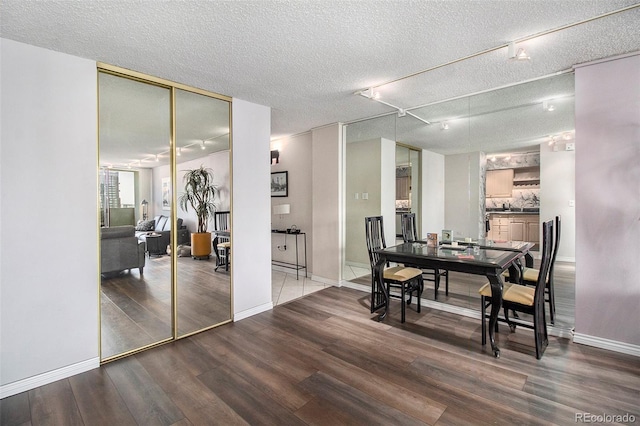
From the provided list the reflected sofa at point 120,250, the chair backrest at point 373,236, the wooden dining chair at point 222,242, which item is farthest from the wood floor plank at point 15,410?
the chair backrest at point 373,236

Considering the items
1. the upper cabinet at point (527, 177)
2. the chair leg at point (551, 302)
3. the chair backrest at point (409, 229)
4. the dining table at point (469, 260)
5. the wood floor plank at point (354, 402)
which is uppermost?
the upper cabinet at point (527, 177)

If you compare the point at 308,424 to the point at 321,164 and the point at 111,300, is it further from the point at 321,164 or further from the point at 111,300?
the point at 321,164

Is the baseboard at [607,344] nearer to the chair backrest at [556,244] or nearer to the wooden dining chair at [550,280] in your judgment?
the wooden dining chair at [550,280]

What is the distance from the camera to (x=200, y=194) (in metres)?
Result: 3.26

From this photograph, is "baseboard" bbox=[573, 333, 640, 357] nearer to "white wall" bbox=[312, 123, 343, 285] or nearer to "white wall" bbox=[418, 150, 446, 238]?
"white wall" bbox=[418, 150, 446, 238]

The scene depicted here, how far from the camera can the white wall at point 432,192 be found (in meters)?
3.92

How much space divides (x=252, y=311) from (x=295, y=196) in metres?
2.57

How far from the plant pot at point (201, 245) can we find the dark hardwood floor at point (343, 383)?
85 cm

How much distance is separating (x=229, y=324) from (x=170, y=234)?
3.95 feet

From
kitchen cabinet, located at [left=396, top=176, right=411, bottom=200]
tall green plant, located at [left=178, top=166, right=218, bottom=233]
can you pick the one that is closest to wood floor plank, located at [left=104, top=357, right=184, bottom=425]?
tall green plant, located at [left=178, top=166, right=218, bottom=233]

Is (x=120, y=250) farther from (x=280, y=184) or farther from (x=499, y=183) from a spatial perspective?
(x=499, y=183)

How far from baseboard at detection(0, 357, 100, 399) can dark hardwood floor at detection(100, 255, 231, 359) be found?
13cm

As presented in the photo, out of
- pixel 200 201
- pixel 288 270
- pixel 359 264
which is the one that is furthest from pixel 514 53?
pixel 288 270

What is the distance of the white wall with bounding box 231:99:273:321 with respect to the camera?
3467mm
